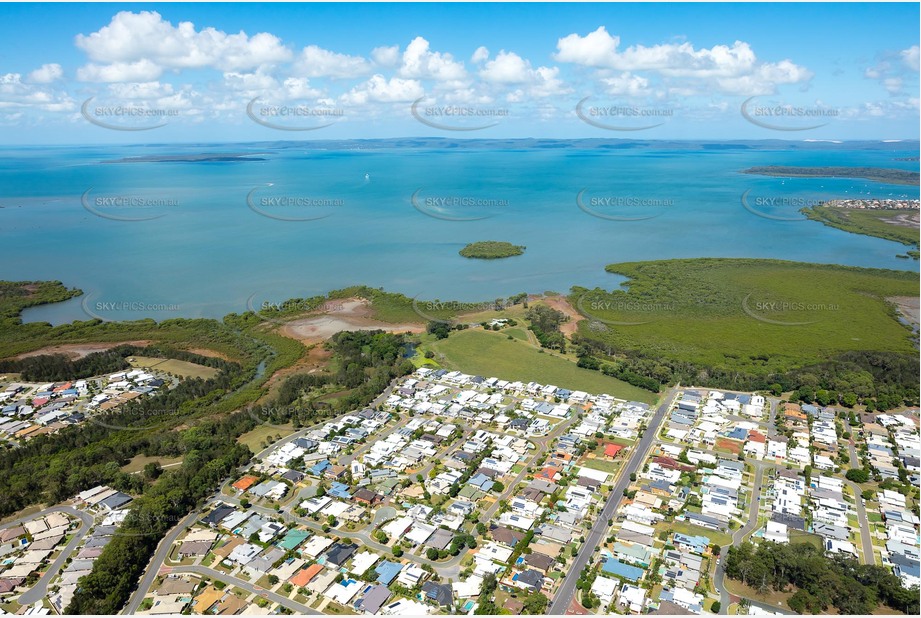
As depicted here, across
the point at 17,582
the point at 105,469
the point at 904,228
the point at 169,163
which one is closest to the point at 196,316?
the point at 105,469

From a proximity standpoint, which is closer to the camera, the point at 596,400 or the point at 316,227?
the point at 596,400

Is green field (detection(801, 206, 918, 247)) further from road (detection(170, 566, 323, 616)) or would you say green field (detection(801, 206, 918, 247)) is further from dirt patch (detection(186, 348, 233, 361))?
road (detection(170, 566, 323, 616))

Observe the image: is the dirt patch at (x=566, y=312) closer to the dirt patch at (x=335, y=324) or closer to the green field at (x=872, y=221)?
the dirt patch at (x=335, y=324)

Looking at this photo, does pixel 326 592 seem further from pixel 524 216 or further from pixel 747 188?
pixel 747 188

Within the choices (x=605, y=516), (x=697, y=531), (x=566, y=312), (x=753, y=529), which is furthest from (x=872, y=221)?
(x=605, y=516)

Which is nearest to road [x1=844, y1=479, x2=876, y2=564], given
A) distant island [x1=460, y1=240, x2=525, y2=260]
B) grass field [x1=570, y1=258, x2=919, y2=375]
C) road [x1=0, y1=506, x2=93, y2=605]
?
grass field [x1=570, y1=258, x2=919, y2=375]

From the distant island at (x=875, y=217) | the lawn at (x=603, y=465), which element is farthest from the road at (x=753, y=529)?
the distant island at (x=875, y=217)

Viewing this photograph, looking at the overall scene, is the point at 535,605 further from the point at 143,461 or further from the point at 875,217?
the point at 875,217
